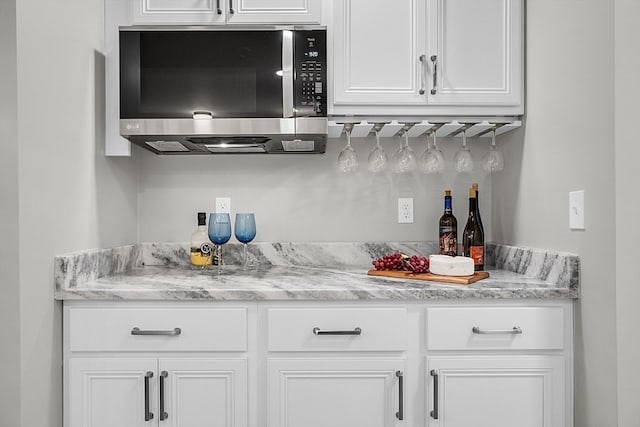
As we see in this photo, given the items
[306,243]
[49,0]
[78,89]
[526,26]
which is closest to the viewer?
[49,0]

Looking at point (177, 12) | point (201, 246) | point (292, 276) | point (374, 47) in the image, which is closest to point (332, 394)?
point (292, 276)

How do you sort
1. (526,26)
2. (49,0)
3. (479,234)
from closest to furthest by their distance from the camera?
(49,0) < (526,26) < (479,234)

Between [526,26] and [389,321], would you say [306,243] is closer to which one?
[389,321]

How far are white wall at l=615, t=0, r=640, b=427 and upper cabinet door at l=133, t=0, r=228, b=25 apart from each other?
4.33 feet

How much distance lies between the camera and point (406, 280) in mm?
1755

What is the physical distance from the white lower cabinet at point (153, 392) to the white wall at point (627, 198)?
1100 millimetres

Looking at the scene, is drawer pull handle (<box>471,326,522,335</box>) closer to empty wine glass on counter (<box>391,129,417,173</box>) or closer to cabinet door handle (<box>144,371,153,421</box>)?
empty wine glass on counter (<box>391,129,417,173</box>)

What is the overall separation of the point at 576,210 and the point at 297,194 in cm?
115

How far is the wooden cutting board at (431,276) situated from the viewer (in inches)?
66.3

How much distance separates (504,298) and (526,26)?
1.06 m

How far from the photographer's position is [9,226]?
1370 millimetres

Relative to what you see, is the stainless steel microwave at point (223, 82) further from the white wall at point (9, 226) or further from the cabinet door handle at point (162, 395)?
the cabinet door handle at point (162, 395)

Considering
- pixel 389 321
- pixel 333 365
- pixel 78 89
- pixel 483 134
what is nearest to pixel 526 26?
pixel 483 134

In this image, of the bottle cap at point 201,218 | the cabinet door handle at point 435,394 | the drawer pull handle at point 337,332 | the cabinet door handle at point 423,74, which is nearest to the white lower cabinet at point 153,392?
the drawer pull handle at point 337,332
